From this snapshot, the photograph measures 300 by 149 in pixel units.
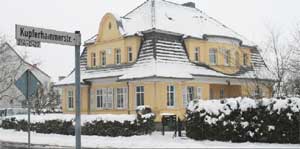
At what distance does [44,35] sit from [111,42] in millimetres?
27939

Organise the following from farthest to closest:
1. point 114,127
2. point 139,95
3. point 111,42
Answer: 1. point 111,42
2. point 139,95
3. point 114,127

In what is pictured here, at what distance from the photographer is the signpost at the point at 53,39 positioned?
8609mm

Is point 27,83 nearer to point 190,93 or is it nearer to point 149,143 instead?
point 149,143

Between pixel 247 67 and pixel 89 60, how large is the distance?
1248cm

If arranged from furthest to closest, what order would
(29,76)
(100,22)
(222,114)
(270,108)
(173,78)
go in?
(100,22)
(173,78)
(222,114)
(270,108)
(29,76)

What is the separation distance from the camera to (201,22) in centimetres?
3934

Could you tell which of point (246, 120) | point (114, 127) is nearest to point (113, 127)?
point (114, 127)

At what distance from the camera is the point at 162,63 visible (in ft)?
108

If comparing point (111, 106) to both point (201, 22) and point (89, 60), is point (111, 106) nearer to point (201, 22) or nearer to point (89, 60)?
point (89, 60)

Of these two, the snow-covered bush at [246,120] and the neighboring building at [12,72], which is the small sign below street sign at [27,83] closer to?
the neighboring building at [12,72]

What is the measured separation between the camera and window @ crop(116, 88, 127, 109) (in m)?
35.2

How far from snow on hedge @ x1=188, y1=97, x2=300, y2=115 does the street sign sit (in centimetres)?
1235

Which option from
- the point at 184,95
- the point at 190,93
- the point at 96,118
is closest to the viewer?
the point at 96,118

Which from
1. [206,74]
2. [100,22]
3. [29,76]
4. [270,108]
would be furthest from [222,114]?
[100,22]
